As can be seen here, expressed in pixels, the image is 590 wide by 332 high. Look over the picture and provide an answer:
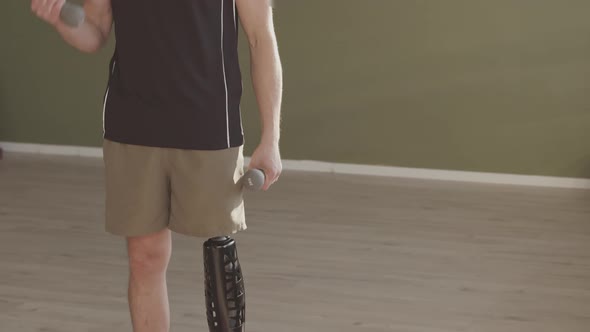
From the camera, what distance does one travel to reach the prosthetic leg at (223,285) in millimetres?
2406

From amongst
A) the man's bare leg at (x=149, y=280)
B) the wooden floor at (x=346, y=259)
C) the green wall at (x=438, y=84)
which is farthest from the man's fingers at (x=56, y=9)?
the green wall at (x=438, y=84)

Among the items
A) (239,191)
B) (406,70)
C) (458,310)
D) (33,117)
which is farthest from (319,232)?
(33,117)

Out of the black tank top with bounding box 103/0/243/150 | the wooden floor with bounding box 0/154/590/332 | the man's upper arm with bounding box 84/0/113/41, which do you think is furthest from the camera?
the wooden floor with bounding box 0/154/590/332

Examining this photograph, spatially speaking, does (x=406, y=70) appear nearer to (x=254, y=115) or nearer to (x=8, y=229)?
(x=254, y=115)

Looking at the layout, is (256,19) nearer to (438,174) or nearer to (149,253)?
(149,253)

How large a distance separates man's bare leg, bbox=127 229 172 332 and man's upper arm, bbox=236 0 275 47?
1.69 feet

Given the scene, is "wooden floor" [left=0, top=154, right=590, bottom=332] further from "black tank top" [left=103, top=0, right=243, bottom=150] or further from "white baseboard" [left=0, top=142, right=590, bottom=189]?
"black tank top" [left=103, top=0, right=243, bottom=150]

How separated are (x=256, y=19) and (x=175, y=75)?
0.73ft

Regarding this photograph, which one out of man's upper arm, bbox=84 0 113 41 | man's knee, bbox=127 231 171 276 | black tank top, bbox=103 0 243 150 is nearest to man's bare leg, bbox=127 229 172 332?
man's knee, bbox=127 231 171 276

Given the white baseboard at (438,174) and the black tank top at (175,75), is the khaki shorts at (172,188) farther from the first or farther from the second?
the white baseboard at (438,174)

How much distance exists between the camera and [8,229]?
449 cm

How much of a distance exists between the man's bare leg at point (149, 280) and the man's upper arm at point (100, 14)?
0.50 metres

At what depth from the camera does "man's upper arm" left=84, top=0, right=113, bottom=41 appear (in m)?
2.39

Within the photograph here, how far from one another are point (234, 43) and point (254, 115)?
3661 mm
